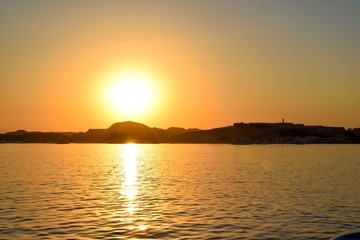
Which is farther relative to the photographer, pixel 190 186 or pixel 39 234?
pixel 190 186

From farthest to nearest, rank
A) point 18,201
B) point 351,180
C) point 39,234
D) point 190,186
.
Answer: point 351,180 → point 190,186 → point 18,201 → point 39,234

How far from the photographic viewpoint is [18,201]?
52.9 metres

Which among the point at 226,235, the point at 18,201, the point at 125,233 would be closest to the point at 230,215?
the point at 226,235

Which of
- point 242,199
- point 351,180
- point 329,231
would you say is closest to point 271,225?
point 329,231

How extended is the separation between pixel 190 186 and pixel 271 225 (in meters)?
33.6

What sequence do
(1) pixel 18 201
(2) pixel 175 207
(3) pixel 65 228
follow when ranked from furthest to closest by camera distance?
1. (1) pixel 18 201
2. (2) pixel 175 207
3. (3) pixel 65 228

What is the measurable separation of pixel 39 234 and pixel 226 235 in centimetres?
1404

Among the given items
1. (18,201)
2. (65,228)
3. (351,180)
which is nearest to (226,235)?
(65,228)

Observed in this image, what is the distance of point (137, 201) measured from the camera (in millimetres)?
55156

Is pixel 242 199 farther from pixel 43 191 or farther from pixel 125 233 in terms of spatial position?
pixel 43 191

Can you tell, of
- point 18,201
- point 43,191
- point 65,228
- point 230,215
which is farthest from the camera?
point 43,191

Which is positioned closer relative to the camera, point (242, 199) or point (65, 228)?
point (65, 228)

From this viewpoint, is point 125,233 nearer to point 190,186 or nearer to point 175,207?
point 175,207

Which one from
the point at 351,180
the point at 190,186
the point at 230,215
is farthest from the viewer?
the point at 351,180
